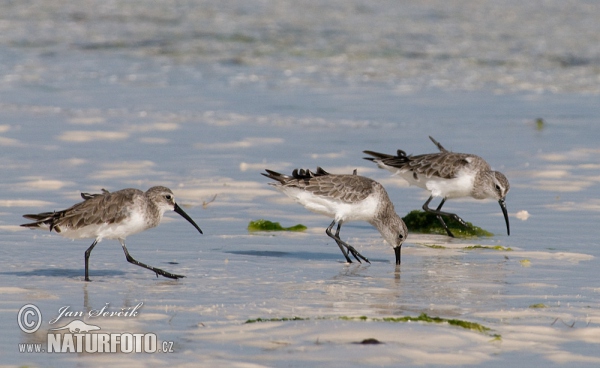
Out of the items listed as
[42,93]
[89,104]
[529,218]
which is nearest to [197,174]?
[529,218]

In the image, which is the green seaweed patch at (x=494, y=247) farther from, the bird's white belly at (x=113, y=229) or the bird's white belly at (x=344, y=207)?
the bird's white belly at (x=113, y=229)

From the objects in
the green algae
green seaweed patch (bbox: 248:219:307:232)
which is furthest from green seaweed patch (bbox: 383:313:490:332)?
green seaweed patch (bbox: 248:219:307:232)

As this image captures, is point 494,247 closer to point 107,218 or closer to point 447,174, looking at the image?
point 447,174

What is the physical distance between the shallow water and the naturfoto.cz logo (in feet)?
0.39

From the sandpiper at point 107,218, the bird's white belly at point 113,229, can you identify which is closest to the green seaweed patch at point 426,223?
the sandpiper at point 107,218

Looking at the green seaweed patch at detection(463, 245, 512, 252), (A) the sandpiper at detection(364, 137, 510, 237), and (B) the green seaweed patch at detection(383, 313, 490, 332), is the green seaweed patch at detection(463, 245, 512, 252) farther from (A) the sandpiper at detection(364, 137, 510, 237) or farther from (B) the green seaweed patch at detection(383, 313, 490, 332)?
(B) the green seaweed patch at detection(383, 313, 490, 332)

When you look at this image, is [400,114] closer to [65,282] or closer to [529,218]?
[529,218]

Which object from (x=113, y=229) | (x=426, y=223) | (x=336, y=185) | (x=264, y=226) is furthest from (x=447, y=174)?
(x=113, y=229)

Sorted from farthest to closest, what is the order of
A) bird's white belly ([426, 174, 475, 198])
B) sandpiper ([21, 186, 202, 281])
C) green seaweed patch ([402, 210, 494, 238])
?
1. bird's white belly ([426, 174, 475, 198])
2. green seaweed patch ([402, 210, 494, 238])
3. sandpiper ([21, 186, 202, 281])

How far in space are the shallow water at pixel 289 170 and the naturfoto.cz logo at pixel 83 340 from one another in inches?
4.7

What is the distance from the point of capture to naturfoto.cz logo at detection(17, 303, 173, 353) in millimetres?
6711

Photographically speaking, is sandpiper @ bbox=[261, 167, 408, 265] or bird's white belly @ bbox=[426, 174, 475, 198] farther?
bird's white belly @ bbox=[426, 174, 475, 198]

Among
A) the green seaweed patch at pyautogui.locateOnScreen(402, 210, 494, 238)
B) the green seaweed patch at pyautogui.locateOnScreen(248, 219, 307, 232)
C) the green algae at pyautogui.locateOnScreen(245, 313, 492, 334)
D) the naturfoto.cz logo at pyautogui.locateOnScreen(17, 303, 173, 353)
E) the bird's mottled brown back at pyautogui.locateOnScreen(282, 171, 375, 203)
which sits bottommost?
the naturfoto.cz logo at pyautogui.locateOnScreen(17, 303, 173, 353)

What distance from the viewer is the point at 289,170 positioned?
13.8 meters
